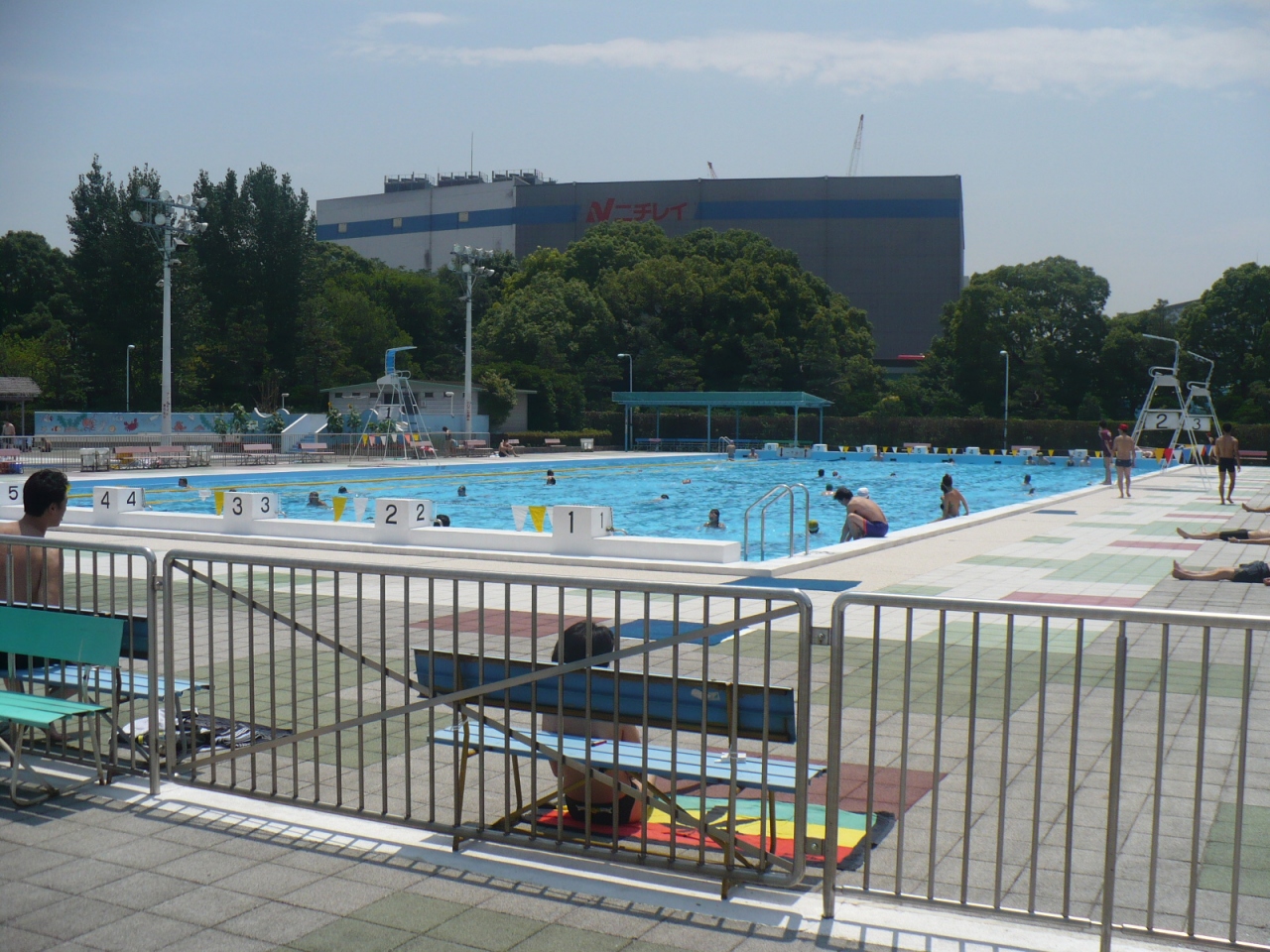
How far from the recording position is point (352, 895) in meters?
4.33

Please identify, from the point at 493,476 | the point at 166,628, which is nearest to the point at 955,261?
the point at 493,476

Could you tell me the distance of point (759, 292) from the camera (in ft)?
254

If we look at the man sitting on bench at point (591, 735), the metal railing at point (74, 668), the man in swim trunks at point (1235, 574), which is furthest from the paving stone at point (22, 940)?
the man in swim trunks at point (1235, 574)

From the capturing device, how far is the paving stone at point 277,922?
399 centimetres

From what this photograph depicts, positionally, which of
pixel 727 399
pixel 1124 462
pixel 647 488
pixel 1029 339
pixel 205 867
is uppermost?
pixel 1029 339

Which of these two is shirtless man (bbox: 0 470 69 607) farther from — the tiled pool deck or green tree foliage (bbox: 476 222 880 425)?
green tree foliage (bbox: 476 222 880 425)

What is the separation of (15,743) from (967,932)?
4.31 meters

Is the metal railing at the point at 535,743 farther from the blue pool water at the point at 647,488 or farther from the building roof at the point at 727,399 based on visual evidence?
the building roof at the point at 727,399

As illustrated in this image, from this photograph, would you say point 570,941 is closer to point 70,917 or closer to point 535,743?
point 535,743

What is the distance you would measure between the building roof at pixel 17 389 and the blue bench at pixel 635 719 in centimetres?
5567

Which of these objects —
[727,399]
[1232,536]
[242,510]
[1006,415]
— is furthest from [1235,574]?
[1006,415]

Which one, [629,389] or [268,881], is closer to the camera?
[268,881]

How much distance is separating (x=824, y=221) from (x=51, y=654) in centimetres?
8962

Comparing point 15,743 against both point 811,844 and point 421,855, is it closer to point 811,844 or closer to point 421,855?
point 421,855
